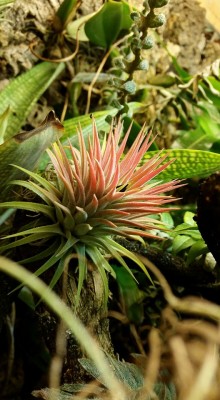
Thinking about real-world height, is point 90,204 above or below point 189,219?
above

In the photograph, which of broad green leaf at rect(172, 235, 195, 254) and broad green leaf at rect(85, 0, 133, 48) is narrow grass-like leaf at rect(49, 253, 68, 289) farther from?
broad green leaf at rect(85, 0, 133, 48)

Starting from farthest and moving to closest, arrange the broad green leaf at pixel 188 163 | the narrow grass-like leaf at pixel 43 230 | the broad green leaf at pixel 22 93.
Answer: the broad green leaf at pixel 22 93, the broad green leaf at pixel 188 163, the narrow grass-like leaf at pixel 43 230

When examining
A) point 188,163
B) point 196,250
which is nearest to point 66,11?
point 188,163

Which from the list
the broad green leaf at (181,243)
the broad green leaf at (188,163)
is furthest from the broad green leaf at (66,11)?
the broad green leaf at (181,243)

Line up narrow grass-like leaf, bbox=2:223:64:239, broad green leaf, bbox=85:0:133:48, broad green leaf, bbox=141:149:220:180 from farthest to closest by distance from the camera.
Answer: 1. broad green leaf, bbox=85:0:133:48
2. broad green leaf, bbox=141:149:220:180
3. narrow grass-like leaf, bbox=2:223:64:239

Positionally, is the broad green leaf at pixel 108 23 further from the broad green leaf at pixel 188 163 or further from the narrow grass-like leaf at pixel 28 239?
the narrow grass-like leaf at pixel 28 239

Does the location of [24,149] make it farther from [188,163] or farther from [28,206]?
[188,163]

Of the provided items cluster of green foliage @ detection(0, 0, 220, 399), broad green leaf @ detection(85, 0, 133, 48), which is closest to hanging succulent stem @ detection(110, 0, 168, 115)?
cluster of green foliage @ detection(0, 0, 220, 399)
